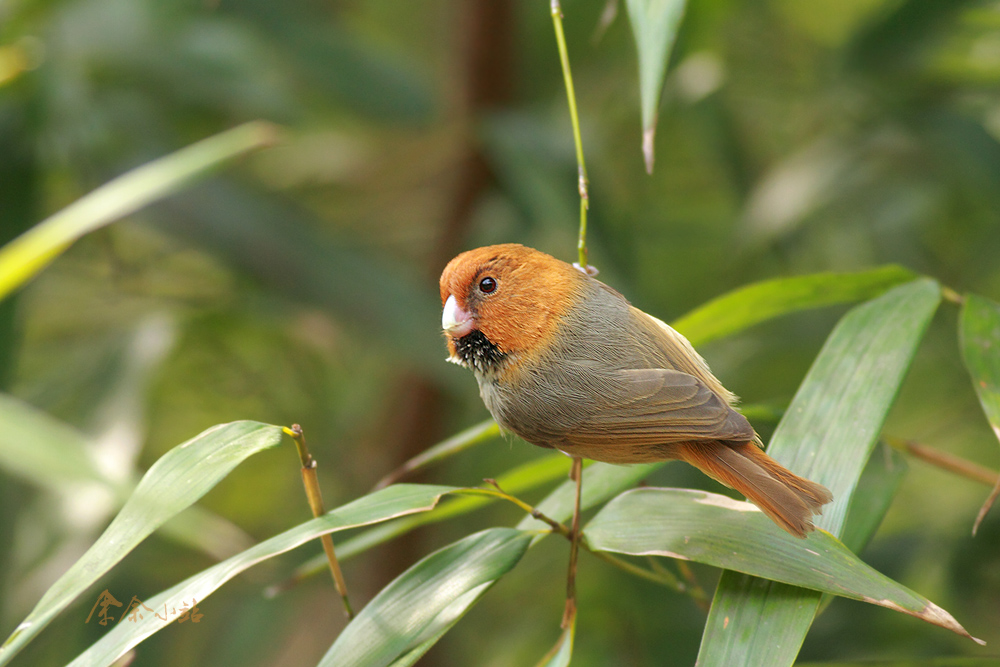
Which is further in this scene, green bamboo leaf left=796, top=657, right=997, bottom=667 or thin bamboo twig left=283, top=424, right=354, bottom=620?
green bamboo leaf left=796, top=657, right=997, bottom=667

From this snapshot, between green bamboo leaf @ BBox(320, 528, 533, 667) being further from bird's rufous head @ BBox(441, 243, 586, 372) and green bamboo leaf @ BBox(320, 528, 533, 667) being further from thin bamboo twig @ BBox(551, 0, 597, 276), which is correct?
thin bamboo twig @ BBox(551, 0, 597, 276)

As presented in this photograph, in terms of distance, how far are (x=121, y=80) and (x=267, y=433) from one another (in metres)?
1.87

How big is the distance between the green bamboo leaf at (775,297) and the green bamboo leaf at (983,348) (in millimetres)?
100

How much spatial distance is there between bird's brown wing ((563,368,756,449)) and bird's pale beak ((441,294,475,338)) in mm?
161

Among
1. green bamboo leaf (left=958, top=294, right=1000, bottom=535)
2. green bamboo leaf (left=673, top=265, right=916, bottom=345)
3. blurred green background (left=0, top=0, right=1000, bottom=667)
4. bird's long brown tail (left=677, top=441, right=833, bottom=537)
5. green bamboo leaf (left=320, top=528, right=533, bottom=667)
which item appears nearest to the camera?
bird's long brown tail (left=677, top=441, right=833, bottom=537)

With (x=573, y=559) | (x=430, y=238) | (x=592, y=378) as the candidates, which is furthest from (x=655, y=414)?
(x=430, y=238)

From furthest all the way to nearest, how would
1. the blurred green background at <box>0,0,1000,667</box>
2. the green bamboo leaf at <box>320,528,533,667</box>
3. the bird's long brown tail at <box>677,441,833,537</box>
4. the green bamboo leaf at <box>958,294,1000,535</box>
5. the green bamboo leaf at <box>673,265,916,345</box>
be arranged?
the blurred green background at <box>0,0,1000,667</box> < the green bamboo leaf at <box>673,265,916,345</box> < the green bamboo leaf at <box>958,294,1000,535</box> < the green bamboo leaf at <box>320,528,533,667</box> < the bird's long brown tail at <box>677,441,833,537</box>

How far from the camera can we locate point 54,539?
5.53 feet

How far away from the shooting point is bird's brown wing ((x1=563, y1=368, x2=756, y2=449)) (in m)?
0.74

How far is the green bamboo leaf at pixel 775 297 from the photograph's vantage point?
1022 millimetres

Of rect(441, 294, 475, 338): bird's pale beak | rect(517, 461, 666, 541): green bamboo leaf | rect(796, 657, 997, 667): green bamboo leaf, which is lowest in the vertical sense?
rect(796, 657, 997, 667): green bamboo leaf

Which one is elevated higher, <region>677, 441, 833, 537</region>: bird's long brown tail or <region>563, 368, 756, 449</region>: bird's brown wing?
<region>563, 368, 756, 449</region>: bird's brown wing

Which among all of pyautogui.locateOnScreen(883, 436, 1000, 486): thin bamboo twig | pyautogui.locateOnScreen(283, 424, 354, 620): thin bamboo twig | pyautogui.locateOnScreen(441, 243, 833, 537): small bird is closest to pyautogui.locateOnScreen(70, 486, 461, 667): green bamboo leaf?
pyautogui.locateOnScreen(283, 424, 354, 620): thin bamboo twig

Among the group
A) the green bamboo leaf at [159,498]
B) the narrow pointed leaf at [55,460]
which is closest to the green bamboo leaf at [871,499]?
the green bamboo leaf at [159,498]
